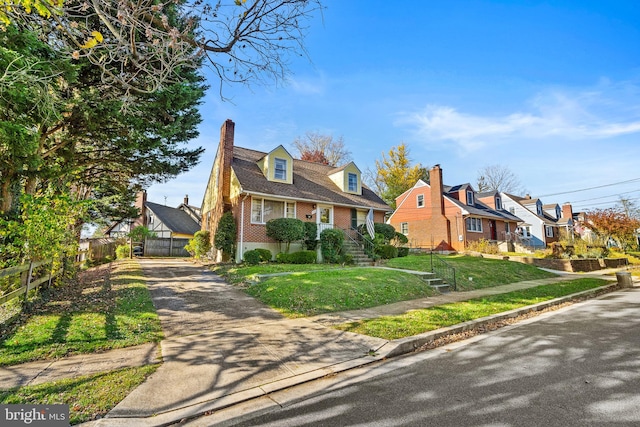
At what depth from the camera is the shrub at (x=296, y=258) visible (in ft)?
49.7

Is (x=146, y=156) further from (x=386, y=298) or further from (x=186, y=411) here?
(x=186, y=411)

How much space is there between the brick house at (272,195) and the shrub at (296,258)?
1369 mm

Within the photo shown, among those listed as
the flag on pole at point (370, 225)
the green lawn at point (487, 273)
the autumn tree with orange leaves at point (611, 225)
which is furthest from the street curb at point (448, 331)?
the autumn tree with orange leaves at point (611, 225)

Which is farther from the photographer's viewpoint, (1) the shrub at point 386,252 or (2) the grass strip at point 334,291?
(1) the shrub at point 386,252

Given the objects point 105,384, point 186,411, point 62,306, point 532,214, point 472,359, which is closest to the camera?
point 186,411

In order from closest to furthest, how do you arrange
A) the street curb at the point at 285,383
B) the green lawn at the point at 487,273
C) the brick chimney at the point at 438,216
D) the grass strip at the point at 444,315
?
the street curb at the point at 285,383 → the grass strip at the point at 444,315 → the green lawn at the point at 487,273 → the brick chimney at the point at 438,216

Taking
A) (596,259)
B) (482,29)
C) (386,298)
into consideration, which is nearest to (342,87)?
(482,29)

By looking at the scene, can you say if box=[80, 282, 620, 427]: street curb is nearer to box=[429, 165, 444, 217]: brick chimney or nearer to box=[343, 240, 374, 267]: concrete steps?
box=[343, 240, 374, 267]: concrete steps

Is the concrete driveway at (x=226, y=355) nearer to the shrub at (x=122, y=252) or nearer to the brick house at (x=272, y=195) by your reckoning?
the brick house at (x=272, y=195)

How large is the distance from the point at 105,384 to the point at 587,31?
15.5 metres

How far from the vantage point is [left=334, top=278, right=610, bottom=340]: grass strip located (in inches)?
231

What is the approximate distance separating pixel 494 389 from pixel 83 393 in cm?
470

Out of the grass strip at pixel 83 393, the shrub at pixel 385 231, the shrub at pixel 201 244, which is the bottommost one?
the grass strip at pixel 83 393

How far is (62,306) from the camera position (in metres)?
7.10
